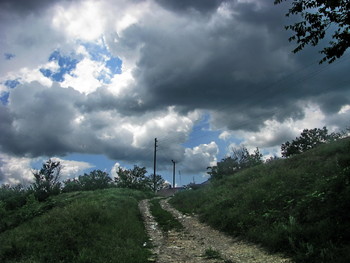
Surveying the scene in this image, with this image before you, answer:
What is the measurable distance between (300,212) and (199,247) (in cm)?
424

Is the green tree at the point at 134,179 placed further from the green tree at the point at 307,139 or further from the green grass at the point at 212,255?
the green grass at the point at 212,255

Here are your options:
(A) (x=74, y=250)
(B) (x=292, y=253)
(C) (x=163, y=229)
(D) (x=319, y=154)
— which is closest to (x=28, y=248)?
(A) (x=74, y=250)

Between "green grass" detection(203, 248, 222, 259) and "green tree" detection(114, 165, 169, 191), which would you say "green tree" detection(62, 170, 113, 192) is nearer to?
"green tree" detection(114, 165, 169, 191)

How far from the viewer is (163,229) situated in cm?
1588

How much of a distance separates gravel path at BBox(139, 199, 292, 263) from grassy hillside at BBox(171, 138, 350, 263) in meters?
0.56

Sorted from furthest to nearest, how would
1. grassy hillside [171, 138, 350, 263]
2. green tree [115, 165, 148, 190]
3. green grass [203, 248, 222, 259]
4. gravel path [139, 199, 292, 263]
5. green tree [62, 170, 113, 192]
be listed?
green tree [115, 165, 148, 190] < green tree [62, 170, 113, 192] < green grass [203, 248, 222, 259] < gravel path [139, 199, 292, 263] < grassy hillside [171, 138, 350, 263]

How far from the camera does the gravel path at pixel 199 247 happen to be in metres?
9.30

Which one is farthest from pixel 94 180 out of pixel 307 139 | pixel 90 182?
pixel 307 139

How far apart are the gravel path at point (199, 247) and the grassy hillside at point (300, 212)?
56 cm

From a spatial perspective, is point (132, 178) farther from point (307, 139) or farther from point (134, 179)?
point (307, 139)

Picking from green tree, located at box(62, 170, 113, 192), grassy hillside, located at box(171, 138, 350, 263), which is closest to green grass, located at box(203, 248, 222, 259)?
grassy hillside, located at box(171, 138, 350, 263)

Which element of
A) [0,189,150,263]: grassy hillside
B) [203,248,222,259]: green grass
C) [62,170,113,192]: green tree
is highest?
[62,170,113,192]: green tree

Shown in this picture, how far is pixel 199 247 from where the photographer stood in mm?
11578

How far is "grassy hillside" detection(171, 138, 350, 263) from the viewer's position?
8250 millimetres
